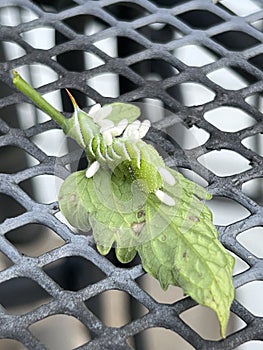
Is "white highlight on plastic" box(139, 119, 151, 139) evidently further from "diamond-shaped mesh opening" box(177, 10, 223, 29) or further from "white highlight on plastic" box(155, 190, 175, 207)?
"diamond-shaped mesh opening" box(177, 10, 223, 29)

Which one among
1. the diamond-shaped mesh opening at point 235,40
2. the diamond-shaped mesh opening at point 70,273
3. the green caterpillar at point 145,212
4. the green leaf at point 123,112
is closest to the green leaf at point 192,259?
the green caterpillar at point 145,212

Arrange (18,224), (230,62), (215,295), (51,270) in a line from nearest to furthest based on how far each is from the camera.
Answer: (215,295), (18,224), (230,62), (51,270)

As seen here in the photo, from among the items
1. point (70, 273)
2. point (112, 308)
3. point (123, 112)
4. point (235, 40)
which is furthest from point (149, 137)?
point (112, 308)

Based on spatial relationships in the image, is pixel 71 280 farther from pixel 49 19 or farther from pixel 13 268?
pixel 13 268

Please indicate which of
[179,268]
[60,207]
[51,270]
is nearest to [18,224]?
[60,207]

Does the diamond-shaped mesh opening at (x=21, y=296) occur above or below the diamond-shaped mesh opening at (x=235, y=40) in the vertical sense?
below

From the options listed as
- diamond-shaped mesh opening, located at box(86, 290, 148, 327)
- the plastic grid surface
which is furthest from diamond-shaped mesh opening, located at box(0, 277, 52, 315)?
the plastic grid surface

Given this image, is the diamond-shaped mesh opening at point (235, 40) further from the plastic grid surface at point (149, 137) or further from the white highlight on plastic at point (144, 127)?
the white highlight on plastic at point (144, 127)

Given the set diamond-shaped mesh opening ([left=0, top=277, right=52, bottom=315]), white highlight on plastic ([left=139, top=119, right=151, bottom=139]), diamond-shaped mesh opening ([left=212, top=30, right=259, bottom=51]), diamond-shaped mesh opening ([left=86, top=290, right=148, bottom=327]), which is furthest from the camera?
diamond-shaped mesh opening ([left=86, top=290, right=148, bottom=327])
